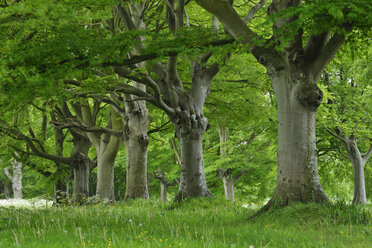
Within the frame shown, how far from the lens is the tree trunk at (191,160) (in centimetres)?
991

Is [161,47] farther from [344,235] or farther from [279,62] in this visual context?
[344,235]

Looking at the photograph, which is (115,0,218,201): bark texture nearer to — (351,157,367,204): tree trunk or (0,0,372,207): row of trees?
(0,0,372,207): row of trees

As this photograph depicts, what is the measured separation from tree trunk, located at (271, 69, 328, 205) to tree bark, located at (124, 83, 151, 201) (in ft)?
21.7

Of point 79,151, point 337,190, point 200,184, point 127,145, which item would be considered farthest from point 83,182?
point 337,190

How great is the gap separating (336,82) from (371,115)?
2.41 m

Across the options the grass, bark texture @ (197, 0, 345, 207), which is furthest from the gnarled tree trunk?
bark texture @ (197, 0, 345, 207)

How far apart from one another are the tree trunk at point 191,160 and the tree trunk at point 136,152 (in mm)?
2547

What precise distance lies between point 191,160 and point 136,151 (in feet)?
10.1

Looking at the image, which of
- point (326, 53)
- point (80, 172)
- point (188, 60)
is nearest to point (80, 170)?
point (80, 172)

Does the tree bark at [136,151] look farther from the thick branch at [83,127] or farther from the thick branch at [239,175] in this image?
the thick branch at [239,175]

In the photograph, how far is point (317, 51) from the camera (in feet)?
22.4

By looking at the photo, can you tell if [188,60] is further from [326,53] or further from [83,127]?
[83,127]

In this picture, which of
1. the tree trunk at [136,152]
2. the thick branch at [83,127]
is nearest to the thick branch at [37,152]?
the thick branch at [83,127]

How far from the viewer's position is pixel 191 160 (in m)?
10.1
